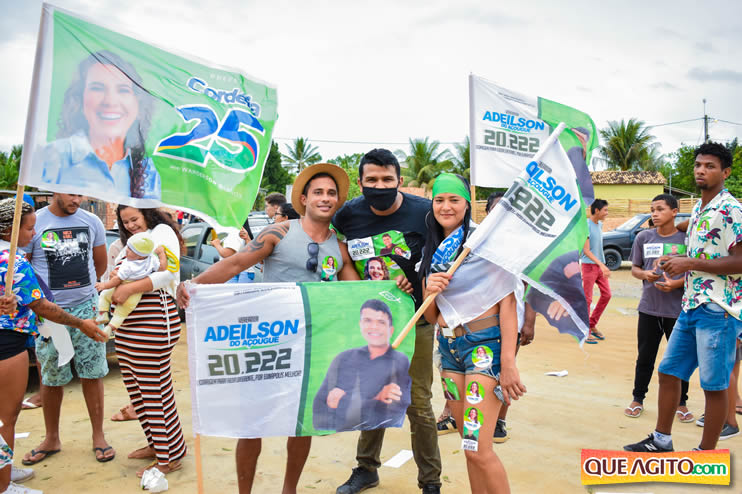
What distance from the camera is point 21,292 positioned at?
3.27 meters

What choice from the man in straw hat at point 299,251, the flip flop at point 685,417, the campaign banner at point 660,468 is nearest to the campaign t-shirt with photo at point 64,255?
the man in straw hat at point 299,251

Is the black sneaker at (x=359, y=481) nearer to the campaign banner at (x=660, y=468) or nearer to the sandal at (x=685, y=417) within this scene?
the campaign banner at (x=660, y=468)

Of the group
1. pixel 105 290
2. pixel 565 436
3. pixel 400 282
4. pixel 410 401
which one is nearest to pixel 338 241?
pixel 400 282

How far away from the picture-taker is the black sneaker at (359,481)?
3584 millimetres

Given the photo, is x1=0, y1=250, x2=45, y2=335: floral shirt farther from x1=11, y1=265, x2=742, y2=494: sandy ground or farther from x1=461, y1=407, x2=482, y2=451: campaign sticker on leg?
x1=461, y1=407, x2=482, y2=451: campaign sticker on leg

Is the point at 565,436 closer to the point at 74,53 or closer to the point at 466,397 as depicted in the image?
the point at 466,397

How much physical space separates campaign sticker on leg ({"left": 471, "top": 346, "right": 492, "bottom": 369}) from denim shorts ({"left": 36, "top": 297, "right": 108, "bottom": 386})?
2.99 m

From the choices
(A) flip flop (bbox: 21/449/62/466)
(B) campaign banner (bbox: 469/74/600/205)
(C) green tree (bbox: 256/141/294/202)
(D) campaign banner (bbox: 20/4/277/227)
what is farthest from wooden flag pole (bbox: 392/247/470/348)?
(C) green tree (bbox: 256/141/294/202)

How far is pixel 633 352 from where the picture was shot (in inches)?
285

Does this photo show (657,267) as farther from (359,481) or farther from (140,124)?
(140,124)

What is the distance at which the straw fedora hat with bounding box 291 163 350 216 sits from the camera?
3.36m

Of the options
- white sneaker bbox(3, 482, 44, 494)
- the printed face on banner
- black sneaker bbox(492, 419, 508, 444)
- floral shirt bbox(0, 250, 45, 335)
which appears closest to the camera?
floral shirt bbox(0, 250, 45, 335)

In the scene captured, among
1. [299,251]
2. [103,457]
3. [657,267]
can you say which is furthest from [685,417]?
[103,457]

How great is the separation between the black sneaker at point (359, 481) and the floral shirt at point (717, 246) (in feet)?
8.49
